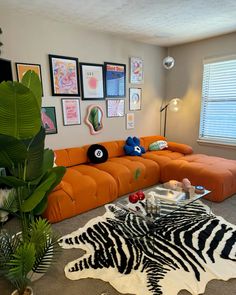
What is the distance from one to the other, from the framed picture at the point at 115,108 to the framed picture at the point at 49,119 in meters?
1.05

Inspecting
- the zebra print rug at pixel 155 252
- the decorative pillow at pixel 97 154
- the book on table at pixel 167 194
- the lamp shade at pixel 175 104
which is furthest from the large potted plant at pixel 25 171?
the lamp shade at pixel 175 104

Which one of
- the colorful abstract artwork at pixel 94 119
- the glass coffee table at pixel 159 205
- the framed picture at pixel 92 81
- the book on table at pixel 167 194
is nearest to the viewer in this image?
the glass coffee table at pixel 159 205

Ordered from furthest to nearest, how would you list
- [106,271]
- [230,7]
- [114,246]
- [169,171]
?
[169,171]
[230,7]
[114,246]
[106,271]

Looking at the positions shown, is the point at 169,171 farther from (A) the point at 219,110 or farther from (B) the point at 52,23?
(B) the point at 52,23

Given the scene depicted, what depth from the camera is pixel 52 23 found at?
2.95m

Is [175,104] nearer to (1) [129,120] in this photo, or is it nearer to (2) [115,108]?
(1) [129,120]

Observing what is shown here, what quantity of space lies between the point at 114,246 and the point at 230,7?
3005 mm

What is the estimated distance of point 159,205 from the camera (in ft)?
7.11

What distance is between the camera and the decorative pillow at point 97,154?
11.1 feet

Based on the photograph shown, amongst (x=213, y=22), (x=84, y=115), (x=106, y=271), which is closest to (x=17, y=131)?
(x=106, y=271)

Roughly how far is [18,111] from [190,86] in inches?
154

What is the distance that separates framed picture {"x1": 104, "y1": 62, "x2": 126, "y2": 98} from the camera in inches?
145

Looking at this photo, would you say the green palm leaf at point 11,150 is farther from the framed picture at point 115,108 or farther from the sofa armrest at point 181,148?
the sofa armrest at point 181,148

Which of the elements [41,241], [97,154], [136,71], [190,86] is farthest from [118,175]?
[190,86]
